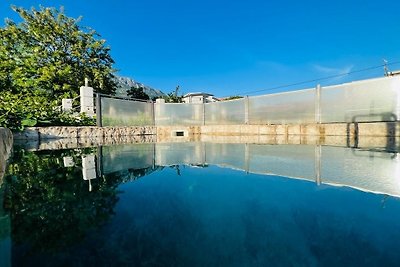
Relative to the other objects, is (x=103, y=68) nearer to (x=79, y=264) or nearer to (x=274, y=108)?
(x=274, y=108)

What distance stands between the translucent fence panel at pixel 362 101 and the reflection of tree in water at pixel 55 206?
8.38 metres

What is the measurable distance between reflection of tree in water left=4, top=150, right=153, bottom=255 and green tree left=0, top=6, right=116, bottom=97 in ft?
47.5

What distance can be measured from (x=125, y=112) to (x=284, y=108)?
25.6 feet

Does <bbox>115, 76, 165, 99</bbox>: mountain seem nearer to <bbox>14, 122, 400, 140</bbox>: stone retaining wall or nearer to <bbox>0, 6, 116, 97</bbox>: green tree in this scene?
<bbox>0, 6, 116, 97</bbox>: green tree

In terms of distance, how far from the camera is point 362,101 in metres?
8.21

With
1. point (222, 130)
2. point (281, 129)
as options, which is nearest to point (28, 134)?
point (222, 130)

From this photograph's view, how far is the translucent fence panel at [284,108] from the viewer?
9664 millimetres

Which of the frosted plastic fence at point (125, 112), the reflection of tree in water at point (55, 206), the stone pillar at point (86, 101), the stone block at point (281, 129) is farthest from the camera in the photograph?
the stone pillar at point (86, 101)

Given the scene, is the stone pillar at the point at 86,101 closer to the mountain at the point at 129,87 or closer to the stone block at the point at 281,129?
the stone block at the point at 281,129

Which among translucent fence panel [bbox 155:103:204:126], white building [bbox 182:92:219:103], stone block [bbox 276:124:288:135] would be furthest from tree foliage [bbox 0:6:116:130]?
white building [bbox 182:92:219:103]

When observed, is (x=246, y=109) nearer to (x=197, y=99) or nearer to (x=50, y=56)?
(x=50, y=56)

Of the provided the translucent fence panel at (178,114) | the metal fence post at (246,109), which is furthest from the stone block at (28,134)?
the metal fence post at (246,109)

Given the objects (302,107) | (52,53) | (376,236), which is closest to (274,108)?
(302,107)

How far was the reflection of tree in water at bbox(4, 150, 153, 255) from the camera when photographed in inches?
54.9
